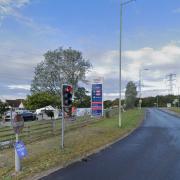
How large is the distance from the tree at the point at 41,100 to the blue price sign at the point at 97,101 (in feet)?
126

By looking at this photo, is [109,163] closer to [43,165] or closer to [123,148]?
[43,165]

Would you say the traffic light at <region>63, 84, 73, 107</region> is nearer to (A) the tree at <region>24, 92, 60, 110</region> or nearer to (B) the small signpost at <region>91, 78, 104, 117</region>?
(B) the small signpost at <region>91, 78, 104, 117</region>

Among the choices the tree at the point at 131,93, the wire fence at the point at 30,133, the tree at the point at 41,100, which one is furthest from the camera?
the tree at the point at 131,93

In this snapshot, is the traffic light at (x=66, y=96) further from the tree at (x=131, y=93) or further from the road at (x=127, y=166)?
the tree at (x=131, y=93)

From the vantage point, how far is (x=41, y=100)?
9131 cm

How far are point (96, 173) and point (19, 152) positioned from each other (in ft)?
7.44

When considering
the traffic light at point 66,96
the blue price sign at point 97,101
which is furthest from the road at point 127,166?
the blue price sign at point 97,101

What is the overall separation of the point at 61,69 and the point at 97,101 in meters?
44.2

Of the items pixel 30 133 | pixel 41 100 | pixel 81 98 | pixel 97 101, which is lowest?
pixel 30 133

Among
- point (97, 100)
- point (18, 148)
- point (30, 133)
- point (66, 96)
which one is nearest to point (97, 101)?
point (97, 100)

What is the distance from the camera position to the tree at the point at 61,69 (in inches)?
3716

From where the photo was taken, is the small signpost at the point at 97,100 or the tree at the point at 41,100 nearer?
the small signpost at the point at 97,100

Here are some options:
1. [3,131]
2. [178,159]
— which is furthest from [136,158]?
[3,131]

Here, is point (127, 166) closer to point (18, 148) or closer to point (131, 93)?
point (18, 148)
